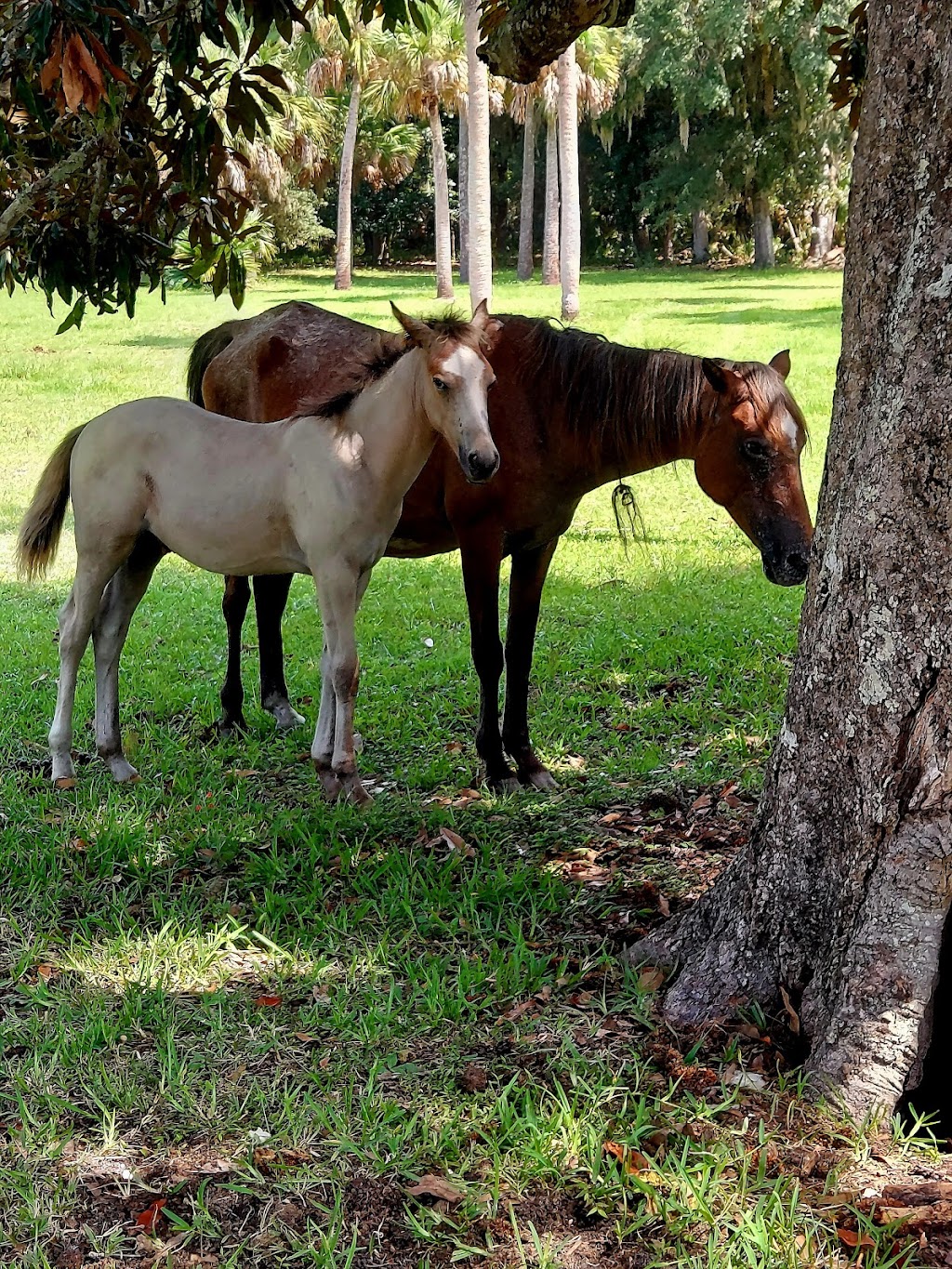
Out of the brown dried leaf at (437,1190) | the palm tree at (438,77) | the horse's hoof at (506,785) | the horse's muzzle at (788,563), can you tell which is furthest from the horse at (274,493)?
the palm tree at (438,77)

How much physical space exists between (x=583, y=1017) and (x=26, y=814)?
2768mm

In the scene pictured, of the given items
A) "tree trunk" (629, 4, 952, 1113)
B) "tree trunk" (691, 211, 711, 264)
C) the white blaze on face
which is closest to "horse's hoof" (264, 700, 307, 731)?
the white blaze on face

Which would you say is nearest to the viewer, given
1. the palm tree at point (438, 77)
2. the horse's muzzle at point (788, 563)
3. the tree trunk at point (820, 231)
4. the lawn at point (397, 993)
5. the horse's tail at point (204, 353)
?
the lawn at point (397, 993)

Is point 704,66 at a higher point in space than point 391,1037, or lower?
higher

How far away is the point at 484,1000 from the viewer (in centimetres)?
355

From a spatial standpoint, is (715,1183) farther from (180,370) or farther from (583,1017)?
(180,370)

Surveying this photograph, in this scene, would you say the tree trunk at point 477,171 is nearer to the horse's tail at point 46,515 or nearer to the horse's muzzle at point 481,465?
the horse's tail at point 46,515

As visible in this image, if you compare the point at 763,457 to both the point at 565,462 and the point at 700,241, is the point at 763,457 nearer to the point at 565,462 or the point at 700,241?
the point at 565,462

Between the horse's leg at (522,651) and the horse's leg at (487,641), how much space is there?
67mm

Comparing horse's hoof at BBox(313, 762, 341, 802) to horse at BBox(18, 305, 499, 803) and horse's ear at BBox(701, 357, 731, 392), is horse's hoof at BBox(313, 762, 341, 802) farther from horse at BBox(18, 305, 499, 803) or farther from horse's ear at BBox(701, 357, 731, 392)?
horse's ear at BBox(701, 357, 731, 392)

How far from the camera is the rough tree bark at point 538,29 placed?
4.29m

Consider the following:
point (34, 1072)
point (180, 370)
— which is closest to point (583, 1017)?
point (34, 1072)

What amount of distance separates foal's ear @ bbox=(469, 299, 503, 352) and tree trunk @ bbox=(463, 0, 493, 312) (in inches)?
656

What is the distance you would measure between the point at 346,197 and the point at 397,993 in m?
32.9
